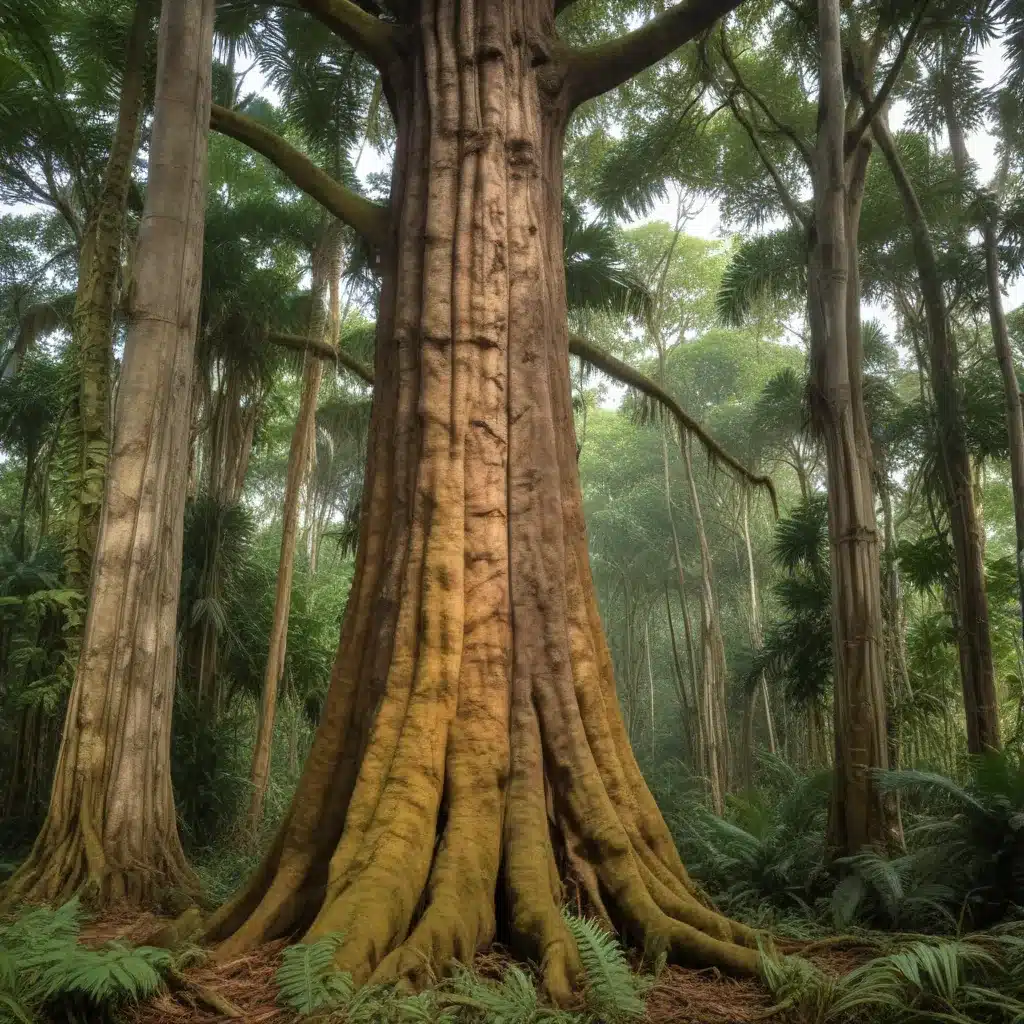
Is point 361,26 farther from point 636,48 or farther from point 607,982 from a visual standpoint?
point 607,982

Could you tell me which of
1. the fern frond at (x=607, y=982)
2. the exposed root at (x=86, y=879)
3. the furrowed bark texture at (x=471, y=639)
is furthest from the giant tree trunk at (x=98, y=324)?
the fern frond at (x=607, y=982)

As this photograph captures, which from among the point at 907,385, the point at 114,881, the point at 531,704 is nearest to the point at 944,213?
the point at 531,704

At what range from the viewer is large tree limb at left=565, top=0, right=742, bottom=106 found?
16.2ft

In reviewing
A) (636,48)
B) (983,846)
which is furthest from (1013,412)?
(983,846)

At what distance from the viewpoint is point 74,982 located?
210 cm

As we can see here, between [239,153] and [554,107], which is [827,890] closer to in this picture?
[554,107]

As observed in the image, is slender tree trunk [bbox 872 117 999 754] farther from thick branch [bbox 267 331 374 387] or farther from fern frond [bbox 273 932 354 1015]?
fern frond [bbox 273 932 354 1015]

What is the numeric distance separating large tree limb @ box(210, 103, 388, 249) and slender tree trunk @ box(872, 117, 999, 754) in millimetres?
5585

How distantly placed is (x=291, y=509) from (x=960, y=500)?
6.87 meters

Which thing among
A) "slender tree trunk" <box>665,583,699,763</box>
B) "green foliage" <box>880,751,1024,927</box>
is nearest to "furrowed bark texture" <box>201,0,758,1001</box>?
"green foliage" <box>880,751,1024,927</box>

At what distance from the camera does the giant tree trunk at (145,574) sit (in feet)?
14.5

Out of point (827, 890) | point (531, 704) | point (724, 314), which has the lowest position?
point (827, 890)

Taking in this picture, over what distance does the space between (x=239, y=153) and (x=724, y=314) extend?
834cm

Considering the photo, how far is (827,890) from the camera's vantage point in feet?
15.4
